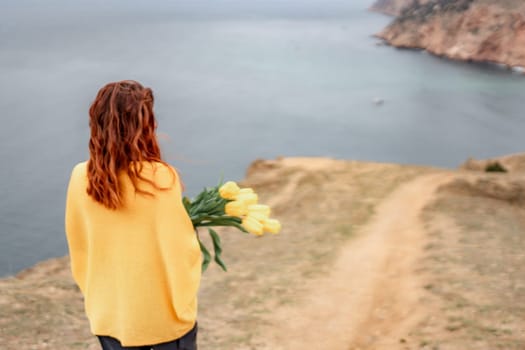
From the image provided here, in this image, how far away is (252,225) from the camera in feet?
9.20

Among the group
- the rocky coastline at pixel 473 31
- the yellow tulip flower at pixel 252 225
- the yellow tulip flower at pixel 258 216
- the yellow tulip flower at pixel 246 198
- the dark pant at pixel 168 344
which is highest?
the yellow tulip flower at pixel 246 198

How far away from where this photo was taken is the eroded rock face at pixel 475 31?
6762cm

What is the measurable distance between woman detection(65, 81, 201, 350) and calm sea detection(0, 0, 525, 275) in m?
20.8

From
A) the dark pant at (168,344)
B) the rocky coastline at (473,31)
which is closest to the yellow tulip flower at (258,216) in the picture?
the dark pant at (168,344)

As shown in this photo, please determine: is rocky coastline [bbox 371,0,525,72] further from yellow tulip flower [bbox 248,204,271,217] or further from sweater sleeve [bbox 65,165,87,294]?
sweater sleeve [bbox 65,165,87,294]

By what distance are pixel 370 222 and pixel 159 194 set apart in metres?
13.6

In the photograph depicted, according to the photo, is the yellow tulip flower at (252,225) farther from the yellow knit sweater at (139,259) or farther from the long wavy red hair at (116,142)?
the long wavy red hair at (116,142)

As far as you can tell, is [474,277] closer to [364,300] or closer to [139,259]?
[364,300]

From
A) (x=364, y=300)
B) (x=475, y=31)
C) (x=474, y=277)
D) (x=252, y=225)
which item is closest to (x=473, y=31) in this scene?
(x=475, y=31)

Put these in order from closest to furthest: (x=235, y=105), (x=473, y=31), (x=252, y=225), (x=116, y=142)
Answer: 1. (x=116, y=142)
2. (x=252, y=225)
3. (x=235, y=105)
4. (x=473, y=31)

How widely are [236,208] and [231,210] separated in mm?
29

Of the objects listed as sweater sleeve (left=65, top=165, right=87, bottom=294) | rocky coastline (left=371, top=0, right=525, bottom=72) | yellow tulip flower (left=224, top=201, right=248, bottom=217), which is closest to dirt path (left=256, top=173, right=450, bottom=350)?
yellow tulip flower (left=224, top=201, right=248, bottom=217)

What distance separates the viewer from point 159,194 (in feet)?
7.63

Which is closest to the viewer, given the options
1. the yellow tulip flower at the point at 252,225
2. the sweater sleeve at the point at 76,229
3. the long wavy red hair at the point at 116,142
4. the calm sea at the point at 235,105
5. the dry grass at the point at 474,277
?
the long wavy red hair at the point at 116,142
